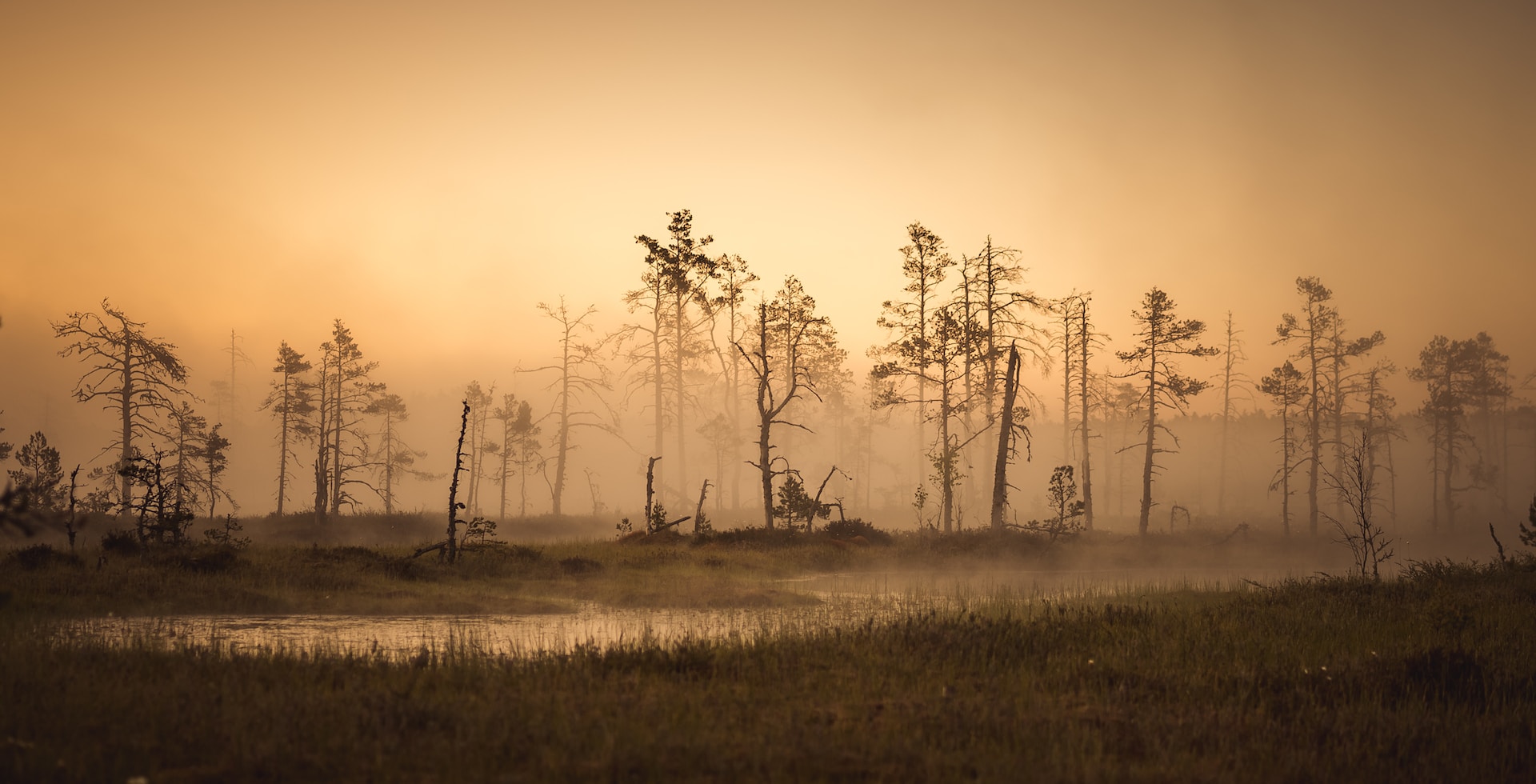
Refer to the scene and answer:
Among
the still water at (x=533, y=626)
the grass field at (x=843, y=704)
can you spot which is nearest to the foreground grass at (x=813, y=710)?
the grass field at (x=843, y=704)

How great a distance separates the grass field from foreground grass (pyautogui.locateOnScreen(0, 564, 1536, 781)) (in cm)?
3

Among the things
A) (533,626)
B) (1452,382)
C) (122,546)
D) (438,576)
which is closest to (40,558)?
(122,546)

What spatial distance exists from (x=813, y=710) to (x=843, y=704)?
1.46 ft

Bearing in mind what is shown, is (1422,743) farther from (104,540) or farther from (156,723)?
(104,540)

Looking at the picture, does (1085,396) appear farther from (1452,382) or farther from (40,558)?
(40,558)

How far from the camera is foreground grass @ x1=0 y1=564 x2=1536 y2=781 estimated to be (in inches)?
240

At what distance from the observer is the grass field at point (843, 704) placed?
241 inches

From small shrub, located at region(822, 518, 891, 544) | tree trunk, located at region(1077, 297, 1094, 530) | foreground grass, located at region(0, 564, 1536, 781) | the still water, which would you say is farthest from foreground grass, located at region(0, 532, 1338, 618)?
tree trunk, located at region(1077, 297, 1094, 530)

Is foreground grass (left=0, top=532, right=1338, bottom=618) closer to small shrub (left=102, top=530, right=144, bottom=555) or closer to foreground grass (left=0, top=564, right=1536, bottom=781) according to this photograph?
small shrub (left=102, top=530, right=144, bottom=555)

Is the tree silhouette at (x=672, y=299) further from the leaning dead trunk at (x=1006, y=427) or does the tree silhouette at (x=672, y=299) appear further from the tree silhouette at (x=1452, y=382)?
the tree silhouette at (x=1452, y=382)

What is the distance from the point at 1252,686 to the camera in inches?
351

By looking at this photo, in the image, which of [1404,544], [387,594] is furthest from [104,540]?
[1404,544]

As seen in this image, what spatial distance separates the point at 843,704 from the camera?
7.88 m

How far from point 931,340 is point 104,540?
2900 centimetres
